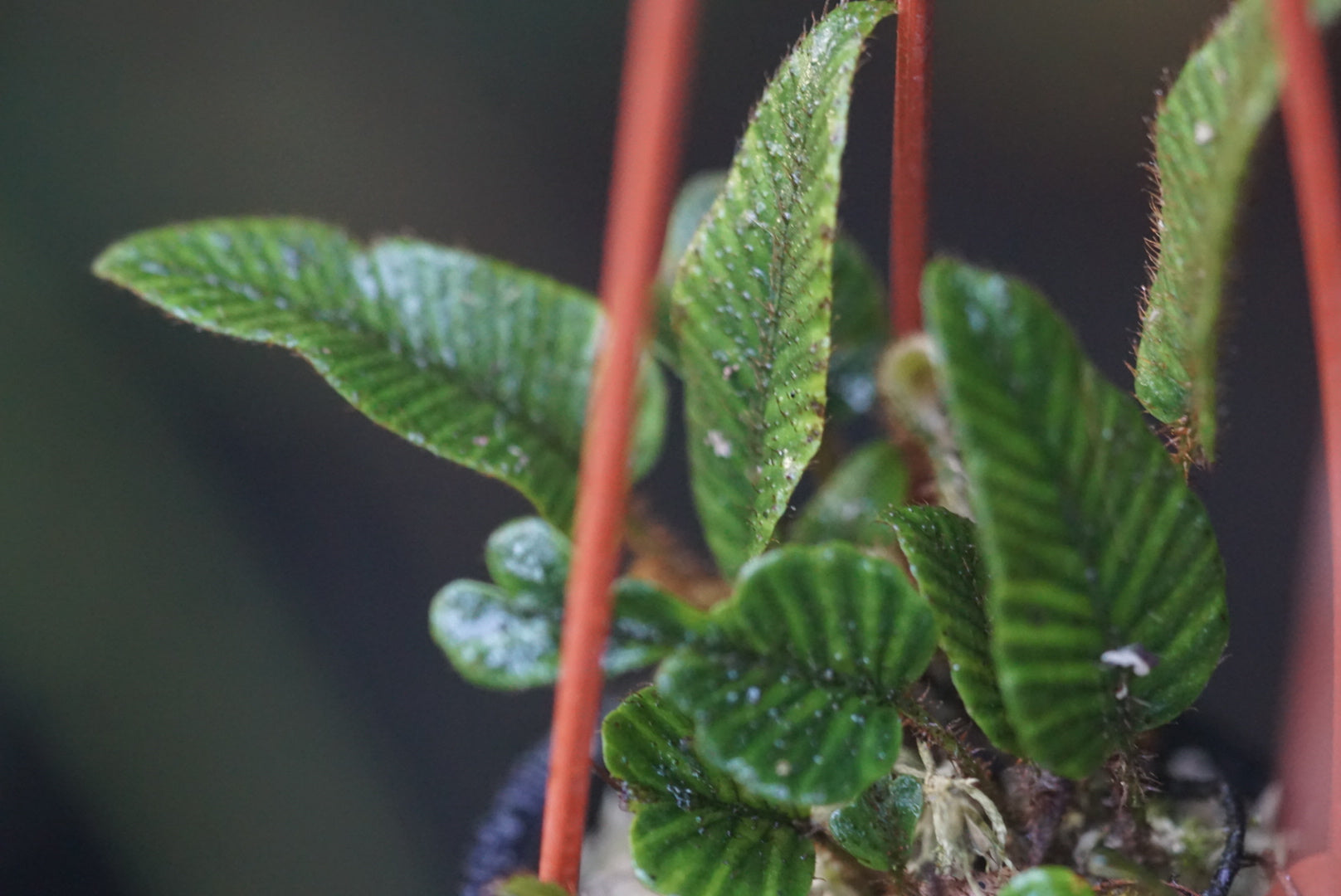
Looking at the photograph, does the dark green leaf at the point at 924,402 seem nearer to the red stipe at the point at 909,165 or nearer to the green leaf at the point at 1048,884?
the red stipe at the point at 909,165

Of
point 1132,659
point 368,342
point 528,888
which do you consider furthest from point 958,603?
point 368,342

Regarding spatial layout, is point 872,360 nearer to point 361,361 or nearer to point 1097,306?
point 361,361

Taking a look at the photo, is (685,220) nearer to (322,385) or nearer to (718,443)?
(718,443)

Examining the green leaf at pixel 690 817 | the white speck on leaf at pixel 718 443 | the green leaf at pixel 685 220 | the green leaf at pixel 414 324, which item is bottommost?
the green leaf at pixel 690 817

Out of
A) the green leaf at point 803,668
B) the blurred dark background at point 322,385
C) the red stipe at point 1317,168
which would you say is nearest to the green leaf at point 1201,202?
the red stipe at point 1317,168

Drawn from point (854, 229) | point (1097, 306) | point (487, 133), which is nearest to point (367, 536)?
point (487, 133)
